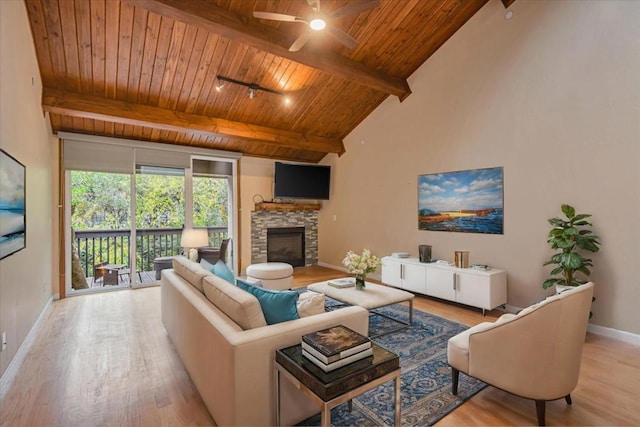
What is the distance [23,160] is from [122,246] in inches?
104

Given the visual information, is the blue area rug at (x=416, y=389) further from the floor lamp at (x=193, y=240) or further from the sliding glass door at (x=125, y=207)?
the sliding glass door at (x=125, y=207)

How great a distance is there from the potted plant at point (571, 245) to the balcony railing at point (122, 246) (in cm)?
572

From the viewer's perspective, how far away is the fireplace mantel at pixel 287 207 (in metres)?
6.56

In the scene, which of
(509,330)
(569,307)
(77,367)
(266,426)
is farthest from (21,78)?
(569,307)

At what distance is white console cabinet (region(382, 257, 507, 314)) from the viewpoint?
3.86 metres

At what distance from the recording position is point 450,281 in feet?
13.8

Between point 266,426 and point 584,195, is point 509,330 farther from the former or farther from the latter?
point 584,195

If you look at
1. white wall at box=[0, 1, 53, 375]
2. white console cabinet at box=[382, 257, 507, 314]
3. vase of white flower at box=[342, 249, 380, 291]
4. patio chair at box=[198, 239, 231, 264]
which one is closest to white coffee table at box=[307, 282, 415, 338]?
vase of white flower at box=[342, 249, 380, 291]

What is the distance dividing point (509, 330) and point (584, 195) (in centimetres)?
250

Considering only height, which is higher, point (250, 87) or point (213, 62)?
point (213, 62)

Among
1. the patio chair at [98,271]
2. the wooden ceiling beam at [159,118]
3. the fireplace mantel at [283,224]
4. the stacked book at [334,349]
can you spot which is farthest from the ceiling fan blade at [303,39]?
the patio chair at [98,271]

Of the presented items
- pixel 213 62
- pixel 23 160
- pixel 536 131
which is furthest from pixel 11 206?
pixel 536 131

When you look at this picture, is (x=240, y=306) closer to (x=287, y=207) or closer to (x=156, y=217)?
(x=156, y=217)

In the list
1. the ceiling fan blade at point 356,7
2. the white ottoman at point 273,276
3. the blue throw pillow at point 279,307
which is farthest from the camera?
the white ottoman at point 273,276
